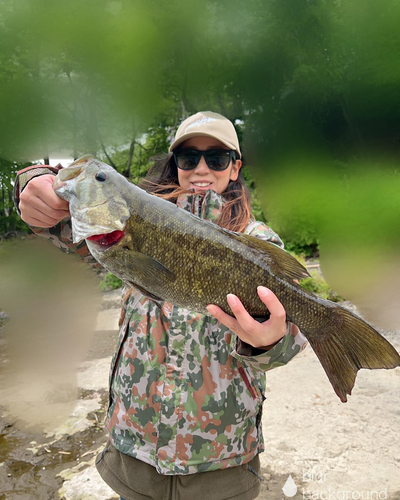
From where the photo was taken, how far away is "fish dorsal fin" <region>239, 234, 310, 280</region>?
1169 millimetres

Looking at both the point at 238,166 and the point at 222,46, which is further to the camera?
the point at 222,46

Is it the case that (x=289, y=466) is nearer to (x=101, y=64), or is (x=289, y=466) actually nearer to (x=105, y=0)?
(x=101, y=64)

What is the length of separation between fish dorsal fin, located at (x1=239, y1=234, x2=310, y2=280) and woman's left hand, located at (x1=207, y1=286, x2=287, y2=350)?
0.34 feet

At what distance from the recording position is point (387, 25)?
7637 mm

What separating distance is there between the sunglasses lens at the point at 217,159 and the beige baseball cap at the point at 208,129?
50 mm

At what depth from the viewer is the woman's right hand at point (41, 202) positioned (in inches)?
47.1

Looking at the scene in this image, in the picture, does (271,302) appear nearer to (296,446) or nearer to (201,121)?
(201,121)

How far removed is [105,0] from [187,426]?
14993 mm

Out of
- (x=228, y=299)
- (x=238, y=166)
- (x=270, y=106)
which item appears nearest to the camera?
(x=228, y=299)

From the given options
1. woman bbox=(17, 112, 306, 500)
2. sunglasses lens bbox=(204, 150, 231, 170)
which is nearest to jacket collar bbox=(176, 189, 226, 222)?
woman bbox=(17, 112, 306, 500)

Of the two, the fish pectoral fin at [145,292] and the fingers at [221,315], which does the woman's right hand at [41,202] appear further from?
the fingers at [221,315]

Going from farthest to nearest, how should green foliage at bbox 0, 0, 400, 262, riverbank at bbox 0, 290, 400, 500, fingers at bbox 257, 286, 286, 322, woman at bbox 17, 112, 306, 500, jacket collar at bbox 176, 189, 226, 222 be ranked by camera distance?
green foliage at bbox 0, 0, 400, 262
riverbank at bbox 0, 290, 400, 500
jacket collar at bbox 176, 189, 226, 222
woman at bbox 17, 112, 306, 500
fingers at bbox 257, 286, 286, 322

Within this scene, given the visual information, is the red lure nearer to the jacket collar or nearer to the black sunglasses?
the jacket collar

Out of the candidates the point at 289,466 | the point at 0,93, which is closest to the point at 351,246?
the point at 289,466
